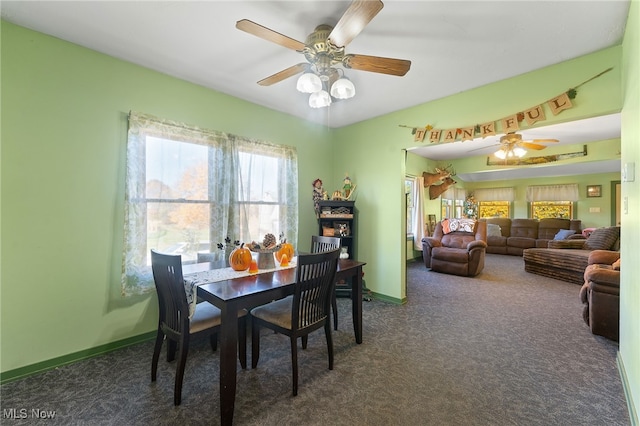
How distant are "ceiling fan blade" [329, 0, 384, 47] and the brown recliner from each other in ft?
14.8

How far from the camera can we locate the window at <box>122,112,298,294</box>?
2.36m

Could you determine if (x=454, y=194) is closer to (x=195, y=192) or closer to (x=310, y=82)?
(x=310, y=82)

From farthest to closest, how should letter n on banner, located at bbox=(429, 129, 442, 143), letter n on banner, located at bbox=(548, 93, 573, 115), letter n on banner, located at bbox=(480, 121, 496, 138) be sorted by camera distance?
letter n on banner, located at bbox=(429, 129, 442, 143), letter n on banner, located at bbox=(480, 121, 496, 138), letter n on banner, located at bbox=(548, 93, 573, 115)

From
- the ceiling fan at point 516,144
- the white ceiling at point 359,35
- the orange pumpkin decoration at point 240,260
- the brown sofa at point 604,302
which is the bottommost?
the brown sofa at point 604,302

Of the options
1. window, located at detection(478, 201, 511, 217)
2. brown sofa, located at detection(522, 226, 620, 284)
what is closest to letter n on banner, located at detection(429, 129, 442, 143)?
brown sofa, located at detection(522, 226, 620, 284)

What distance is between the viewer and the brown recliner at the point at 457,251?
4.82 meters

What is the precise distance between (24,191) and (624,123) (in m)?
4.46

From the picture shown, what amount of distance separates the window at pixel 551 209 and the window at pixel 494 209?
619 mm

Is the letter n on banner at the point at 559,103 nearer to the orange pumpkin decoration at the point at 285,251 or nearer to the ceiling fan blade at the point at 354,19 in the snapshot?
the ceiling fan blade at the point at 354,19

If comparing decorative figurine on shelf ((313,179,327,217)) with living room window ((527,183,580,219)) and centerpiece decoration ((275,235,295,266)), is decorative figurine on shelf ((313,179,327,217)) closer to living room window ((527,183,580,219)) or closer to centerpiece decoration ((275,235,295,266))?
centerpiece decoration ((275,235,295,266))

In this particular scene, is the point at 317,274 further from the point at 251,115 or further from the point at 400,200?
the point at 251,115

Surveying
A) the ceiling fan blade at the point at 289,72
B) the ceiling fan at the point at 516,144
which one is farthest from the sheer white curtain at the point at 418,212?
the ceiling fan blade at the point at 289,72

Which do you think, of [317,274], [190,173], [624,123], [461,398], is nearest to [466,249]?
[624,123]

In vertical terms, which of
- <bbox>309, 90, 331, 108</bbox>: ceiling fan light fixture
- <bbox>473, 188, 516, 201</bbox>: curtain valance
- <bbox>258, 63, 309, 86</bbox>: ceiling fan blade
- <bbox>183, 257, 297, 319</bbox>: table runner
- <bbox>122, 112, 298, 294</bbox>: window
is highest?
<bbox>258, 63, 309, 86</bbox>: ceiling fan blade
